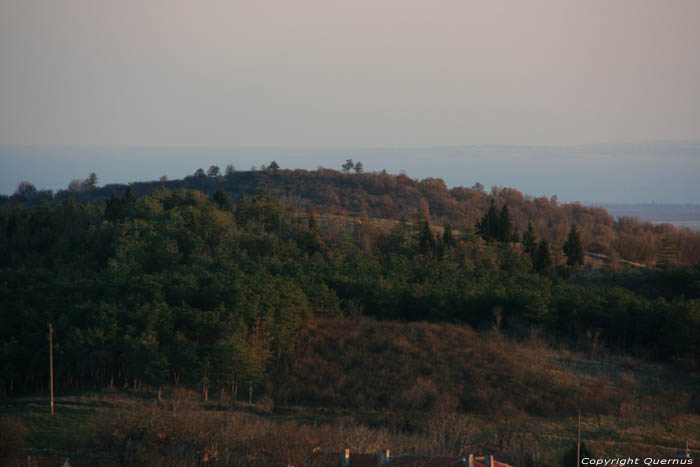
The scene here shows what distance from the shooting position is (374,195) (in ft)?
281

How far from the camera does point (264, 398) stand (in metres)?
22.5

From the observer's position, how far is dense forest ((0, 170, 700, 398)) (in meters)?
22.6

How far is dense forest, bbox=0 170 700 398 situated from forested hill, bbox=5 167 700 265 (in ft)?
77.3

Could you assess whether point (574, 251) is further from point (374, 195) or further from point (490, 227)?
point (374, 195)

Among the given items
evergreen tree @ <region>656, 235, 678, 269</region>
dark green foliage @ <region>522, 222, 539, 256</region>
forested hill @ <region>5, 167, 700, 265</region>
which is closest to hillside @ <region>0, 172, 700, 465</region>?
evergreen tree @ <region>656, 235, 678, 269</region>

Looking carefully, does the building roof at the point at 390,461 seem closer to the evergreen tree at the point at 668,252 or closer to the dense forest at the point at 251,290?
the dense forest at the point at 251,290

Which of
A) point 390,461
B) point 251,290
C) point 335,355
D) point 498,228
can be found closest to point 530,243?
point 498,228

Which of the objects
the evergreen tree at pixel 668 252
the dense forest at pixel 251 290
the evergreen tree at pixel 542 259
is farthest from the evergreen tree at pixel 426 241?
the evergreen tree at pixel 668 252

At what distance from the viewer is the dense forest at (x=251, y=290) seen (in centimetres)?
2261

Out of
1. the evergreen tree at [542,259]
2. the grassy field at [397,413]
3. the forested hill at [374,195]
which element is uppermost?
the forested hill at [374,195]

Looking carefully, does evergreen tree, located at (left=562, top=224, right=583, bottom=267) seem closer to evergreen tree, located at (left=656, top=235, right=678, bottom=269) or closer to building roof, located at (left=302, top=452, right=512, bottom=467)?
evergreen tree, located at (left=656, top=235, right=678, bottom=269)

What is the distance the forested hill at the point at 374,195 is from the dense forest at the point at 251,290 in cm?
2357

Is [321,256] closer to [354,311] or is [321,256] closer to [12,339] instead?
[354,311]

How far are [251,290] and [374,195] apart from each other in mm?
60633
